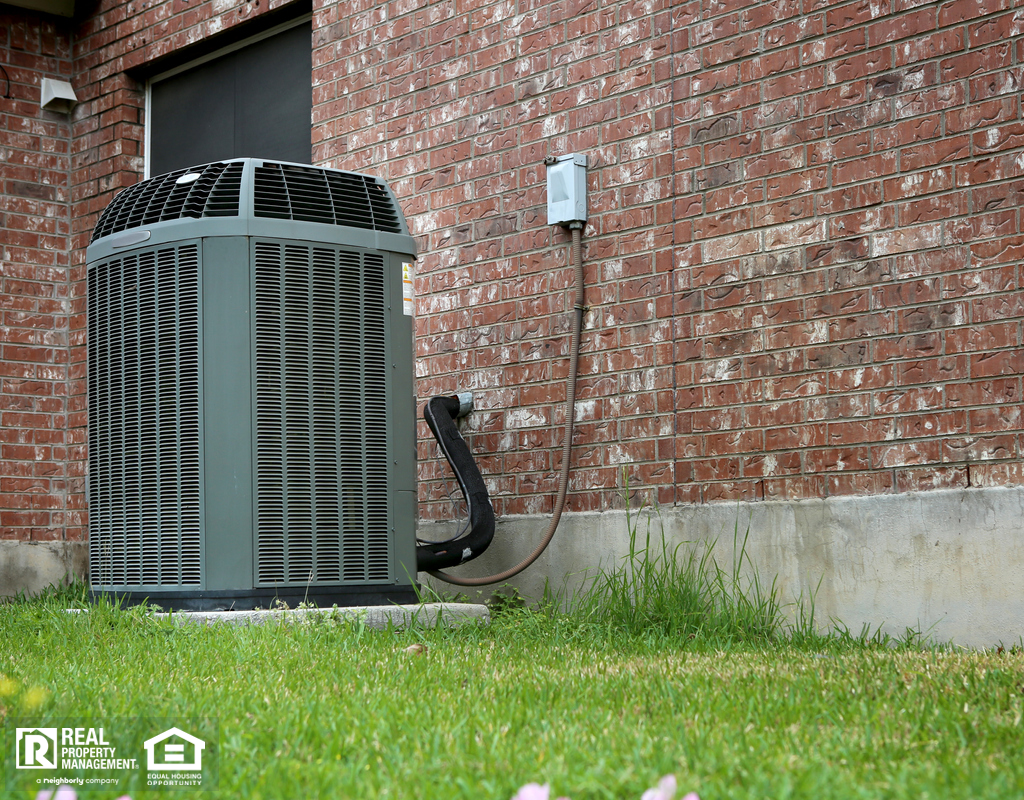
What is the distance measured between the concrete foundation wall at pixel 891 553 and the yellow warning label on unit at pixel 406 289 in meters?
1.23

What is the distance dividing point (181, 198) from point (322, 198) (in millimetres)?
510

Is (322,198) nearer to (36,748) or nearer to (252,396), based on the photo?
(252,396)

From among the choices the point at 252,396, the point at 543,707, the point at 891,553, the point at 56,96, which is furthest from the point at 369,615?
the point at 56,96

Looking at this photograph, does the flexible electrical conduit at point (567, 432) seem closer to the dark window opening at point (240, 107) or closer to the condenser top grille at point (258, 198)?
the condenser top grille at point (258, 198)

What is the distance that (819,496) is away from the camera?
392 cm

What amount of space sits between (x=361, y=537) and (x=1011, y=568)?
7.16 feet

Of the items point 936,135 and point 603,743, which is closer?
point 603,743

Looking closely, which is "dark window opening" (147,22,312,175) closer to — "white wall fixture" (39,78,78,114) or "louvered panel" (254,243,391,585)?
"white wall fixture" (39,78,78,114)

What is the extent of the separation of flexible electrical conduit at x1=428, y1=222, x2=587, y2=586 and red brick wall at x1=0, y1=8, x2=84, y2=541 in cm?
361

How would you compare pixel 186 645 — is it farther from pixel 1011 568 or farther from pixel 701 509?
pixel 1011 568

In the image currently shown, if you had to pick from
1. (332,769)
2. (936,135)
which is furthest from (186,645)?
(936,135)

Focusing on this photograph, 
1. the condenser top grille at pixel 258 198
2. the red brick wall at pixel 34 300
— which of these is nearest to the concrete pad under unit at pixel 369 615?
the condenser top grille at pixel 258 198

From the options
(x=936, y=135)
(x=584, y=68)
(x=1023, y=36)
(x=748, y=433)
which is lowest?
(x=748, y=433)

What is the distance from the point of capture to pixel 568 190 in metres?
Result: 4.76
